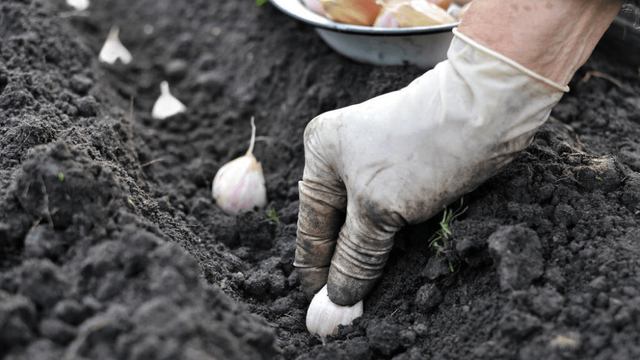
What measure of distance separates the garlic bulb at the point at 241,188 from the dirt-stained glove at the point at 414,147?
539 mm

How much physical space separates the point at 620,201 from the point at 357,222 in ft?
2.59

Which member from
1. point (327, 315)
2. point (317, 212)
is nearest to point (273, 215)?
point (317, 212)

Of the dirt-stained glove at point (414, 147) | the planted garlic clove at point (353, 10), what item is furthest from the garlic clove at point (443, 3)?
the dirt-stained glove at point (414, 147)

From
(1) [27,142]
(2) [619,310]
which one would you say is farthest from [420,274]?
(1) [27,142]

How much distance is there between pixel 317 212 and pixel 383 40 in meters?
0.85

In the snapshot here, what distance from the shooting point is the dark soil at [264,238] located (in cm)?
126

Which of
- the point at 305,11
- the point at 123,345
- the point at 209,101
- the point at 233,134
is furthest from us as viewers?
the point at 209,101

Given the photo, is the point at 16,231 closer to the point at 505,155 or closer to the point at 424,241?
the point at 424,241

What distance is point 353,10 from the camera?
2174 millimetres

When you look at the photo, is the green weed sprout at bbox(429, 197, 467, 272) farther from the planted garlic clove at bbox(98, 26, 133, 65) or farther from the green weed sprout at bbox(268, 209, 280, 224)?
the planted garlic clove at bbox(98, 26, 133, 65)

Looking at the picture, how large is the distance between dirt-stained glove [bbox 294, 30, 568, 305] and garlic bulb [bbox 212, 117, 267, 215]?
539 mm

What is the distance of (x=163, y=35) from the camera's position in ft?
11.7

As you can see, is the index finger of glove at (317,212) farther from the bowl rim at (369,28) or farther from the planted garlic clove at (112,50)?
the planted garlic clove at (112,50)

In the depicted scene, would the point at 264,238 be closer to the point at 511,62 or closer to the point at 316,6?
the point at 316,6
